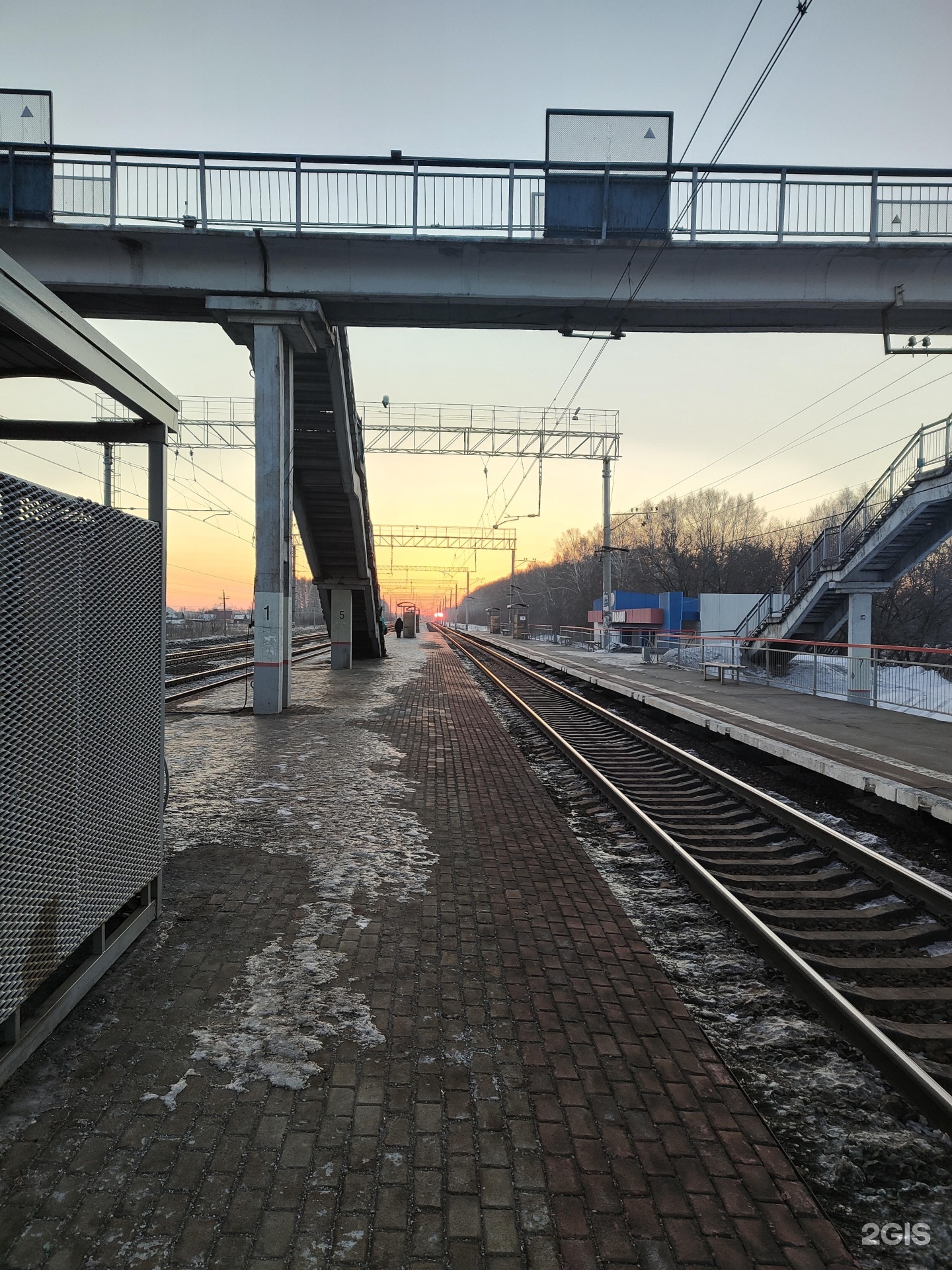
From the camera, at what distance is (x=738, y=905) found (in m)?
4.70

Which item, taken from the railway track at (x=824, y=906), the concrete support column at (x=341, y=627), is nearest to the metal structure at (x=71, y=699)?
the railway track at (x=824, y=906)

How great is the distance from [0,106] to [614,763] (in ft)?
54.1

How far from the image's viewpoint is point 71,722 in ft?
11.2

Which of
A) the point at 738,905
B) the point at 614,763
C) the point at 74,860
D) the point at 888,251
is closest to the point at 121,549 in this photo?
the point at 74,860

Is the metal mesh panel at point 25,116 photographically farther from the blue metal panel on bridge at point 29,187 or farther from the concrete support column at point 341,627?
the concrete support column at point 341,627

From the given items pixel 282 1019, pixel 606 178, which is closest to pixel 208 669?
pixel 606 178

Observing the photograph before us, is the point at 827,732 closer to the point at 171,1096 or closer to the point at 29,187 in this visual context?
the point at 171,1096

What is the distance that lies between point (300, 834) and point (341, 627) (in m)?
17.0

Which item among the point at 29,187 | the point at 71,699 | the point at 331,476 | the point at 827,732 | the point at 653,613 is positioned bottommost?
the point at 827,732

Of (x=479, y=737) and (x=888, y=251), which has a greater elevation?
(x=888, y=251)

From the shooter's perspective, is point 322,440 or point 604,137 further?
point 322,440

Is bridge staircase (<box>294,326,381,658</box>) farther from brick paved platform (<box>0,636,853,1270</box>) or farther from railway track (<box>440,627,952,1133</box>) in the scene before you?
brick paved platform (<box>0,636,853,1270</box>)

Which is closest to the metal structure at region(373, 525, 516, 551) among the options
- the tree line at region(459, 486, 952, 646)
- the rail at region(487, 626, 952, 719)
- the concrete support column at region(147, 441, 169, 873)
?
the tree line at region(459, 486, 952, 646)

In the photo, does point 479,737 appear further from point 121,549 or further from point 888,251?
point 888,251
